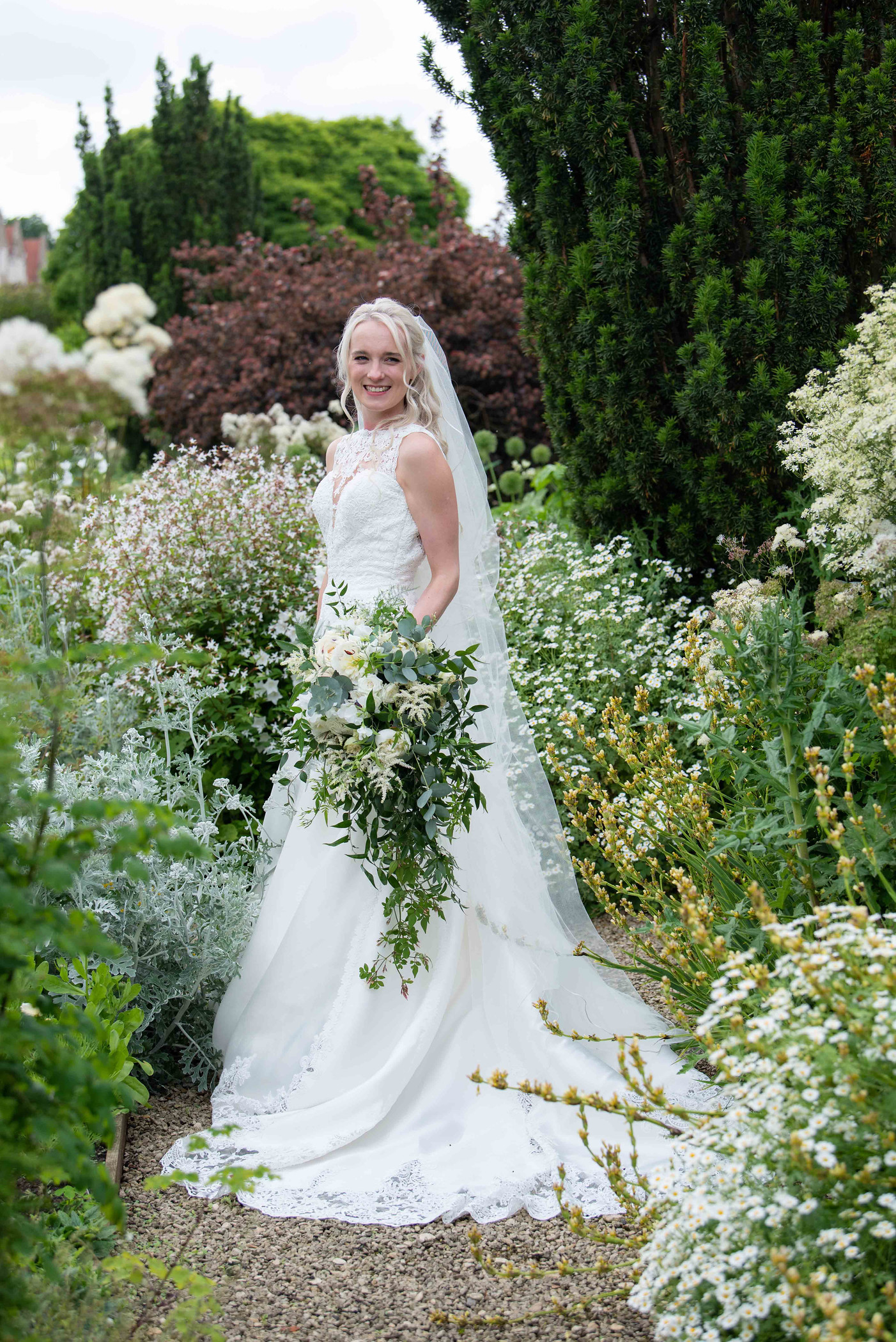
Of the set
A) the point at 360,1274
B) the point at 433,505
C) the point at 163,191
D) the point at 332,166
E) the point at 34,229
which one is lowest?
the point at 360,1274

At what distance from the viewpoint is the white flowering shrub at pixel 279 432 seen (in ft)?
26.4

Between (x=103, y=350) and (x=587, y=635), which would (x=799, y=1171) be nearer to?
(x=103, y=350)

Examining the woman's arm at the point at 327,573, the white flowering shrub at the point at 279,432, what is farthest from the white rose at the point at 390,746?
the white flowering shrub at the point at 279,432

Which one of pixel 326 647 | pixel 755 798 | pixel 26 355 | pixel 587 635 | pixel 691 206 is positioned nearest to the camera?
pixel 26 355

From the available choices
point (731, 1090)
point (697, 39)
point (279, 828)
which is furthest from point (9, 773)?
point (697, 39)

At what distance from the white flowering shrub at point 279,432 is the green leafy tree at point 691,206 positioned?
3.32 m

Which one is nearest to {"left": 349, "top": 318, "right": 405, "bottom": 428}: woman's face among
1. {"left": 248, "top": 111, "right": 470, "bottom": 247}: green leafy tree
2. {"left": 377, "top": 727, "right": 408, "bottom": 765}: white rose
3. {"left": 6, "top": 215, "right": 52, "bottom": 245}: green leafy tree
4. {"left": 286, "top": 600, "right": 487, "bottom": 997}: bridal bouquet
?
{"left": 286, "top": 600, "right": 487, "bottom": 997}: bridal bouquet

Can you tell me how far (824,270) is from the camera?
163 inches

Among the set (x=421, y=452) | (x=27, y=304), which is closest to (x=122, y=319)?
(x=27, y=304)

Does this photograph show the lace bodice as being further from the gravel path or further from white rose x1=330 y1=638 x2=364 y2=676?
the gravel path

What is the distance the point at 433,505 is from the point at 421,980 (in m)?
1.51

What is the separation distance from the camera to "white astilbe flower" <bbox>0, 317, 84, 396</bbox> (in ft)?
5.44

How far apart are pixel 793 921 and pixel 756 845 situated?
2.61 ft

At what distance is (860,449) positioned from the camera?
331cm
